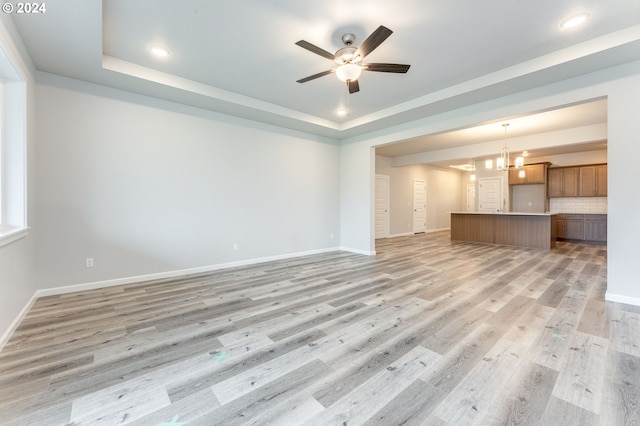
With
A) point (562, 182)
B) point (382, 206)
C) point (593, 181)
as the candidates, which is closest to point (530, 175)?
point (562, 182)

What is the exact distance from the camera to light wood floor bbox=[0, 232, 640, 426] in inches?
59.0

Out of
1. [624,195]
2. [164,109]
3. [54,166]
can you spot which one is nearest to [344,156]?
[164,109]

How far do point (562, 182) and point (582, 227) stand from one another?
1.47 metres

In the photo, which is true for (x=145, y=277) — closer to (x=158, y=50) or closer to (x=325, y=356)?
(x=158, y=50)

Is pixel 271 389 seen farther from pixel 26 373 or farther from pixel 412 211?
pixel 412 211

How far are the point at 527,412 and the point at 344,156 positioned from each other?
5.74 meters

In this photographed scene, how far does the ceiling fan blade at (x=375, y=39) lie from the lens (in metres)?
2.17

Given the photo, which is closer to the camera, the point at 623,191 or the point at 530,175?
the point at 623,191

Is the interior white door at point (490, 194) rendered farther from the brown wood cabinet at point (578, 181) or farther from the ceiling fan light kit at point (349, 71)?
the ceiling fan light kit at point (349, 71)

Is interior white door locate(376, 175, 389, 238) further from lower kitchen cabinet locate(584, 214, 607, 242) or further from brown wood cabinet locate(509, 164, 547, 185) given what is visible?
lower kitchen cabinet locate(584, 214, 607, 242)

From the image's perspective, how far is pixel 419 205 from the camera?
34.2 ft

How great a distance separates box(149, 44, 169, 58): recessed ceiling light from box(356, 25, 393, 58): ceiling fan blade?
2.25 metres

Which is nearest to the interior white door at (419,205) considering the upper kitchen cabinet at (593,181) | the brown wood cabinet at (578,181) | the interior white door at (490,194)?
the interior white door at (490,194)

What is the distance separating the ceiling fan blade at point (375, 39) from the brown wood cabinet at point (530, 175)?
8.43 metres
